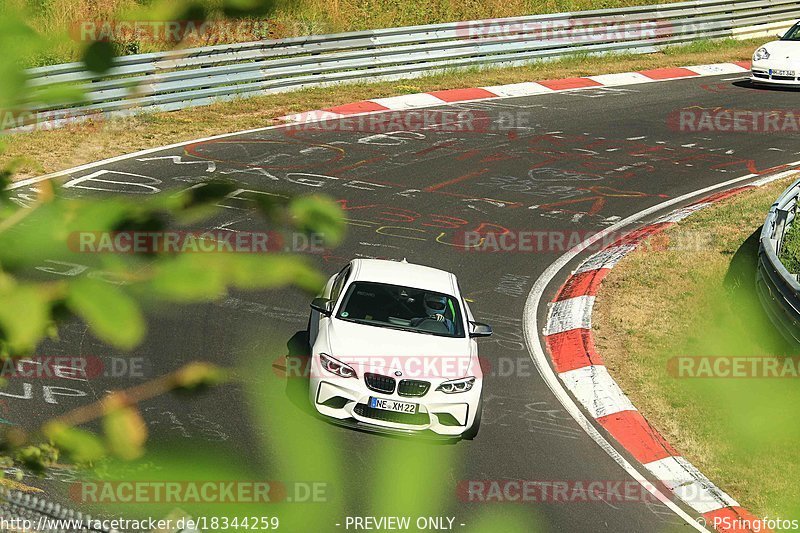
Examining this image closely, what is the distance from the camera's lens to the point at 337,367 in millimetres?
9469

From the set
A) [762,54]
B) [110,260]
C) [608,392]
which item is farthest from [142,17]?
[762,54]

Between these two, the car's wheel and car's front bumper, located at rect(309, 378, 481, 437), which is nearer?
car's front bumper, located at rect(309, 378, 481, 437)

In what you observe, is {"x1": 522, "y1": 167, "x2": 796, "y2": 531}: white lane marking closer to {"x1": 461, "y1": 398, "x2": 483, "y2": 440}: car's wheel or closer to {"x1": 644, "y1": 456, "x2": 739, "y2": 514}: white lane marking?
{"x1": 644, "y1": 456, "x2": 739, "y2": 514}: white lane marking

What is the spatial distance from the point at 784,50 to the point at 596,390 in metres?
15.9

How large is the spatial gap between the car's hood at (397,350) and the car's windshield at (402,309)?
122mm

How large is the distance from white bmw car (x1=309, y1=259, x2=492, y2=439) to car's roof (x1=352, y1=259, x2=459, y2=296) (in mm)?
13

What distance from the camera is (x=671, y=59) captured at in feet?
88.1

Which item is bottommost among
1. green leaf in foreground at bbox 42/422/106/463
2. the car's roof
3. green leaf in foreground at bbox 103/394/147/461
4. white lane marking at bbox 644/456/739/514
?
white lane marking at bbox 644/456/739/514

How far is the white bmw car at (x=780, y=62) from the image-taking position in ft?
78.3

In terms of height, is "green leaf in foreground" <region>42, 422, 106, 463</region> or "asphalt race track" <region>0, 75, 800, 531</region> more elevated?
"green leaf in foreground" <region>42, 422, 106, 463</region>

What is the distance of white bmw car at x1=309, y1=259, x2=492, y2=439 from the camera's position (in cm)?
927

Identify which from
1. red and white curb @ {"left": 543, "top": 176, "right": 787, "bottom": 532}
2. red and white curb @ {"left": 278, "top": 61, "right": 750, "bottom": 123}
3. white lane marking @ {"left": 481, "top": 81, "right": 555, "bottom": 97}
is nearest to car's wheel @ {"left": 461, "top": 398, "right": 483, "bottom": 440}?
red and white curb @ {"left": 543, "top": 176, "right": 787, "bottom": 532}

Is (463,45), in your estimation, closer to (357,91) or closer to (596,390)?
(357,91)

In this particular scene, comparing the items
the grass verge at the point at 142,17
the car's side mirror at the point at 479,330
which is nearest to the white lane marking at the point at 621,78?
the car's side mirror at the point at 479,330
